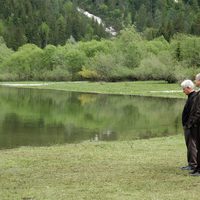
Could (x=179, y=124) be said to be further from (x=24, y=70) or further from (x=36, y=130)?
(x=24, y=70)

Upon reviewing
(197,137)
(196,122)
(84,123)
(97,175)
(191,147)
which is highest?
(196,122)

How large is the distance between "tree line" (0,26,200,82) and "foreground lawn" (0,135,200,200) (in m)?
76.9

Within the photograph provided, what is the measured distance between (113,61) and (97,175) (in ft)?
367

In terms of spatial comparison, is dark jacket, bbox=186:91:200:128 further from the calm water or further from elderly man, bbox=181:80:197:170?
the calm water

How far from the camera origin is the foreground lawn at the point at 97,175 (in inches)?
503

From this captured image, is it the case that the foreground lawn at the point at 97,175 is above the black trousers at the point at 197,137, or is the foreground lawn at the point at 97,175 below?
below

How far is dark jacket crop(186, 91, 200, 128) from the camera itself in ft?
48.6

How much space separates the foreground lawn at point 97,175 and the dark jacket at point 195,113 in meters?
1.63

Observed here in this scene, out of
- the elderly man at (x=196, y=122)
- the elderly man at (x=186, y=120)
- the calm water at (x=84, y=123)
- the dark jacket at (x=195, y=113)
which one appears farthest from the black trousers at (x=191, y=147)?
the calm water at (x=84, y=123)

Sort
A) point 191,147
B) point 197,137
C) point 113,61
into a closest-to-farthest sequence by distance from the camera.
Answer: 1. point 197,137
2. point 191,147
3. point 113,61

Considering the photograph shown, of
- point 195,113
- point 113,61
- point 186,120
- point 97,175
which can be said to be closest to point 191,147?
point 186,120

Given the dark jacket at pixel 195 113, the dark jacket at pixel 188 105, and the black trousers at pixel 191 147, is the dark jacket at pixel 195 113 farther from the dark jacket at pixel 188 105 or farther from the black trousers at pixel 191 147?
the black trousers at pixel 191 147

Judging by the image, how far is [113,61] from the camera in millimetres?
126562

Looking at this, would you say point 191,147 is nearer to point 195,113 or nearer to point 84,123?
point 195,113
